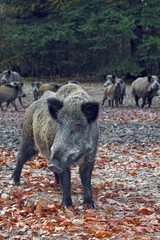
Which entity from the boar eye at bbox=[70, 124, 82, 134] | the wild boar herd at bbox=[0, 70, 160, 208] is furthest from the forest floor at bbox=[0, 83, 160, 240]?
the boar eye at bbox=[70, 124, 82, 134]

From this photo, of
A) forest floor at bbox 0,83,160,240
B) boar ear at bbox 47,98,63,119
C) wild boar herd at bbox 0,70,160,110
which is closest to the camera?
forest floor at bbox 0,83,160,240

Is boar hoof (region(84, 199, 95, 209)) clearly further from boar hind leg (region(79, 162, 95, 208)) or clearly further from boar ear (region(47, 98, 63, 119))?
boar ear (region(47, 98, 63, 119))

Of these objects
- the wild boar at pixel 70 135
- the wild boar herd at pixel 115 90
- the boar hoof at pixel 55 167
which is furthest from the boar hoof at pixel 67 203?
the wild boar herd at pixel 115 90

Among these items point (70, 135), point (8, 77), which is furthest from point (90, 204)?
point (8, 77)

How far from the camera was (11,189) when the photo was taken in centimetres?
724

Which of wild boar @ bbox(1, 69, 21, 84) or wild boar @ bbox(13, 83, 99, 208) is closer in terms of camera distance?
wild boar @ bbox(13, 83, 99, 208)

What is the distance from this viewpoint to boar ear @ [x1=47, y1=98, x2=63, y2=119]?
6.09 m

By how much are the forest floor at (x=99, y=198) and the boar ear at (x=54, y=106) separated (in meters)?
0.99

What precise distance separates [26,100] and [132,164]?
48.2ft

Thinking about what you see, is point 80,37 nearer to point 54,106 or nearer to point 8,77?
point 8,77

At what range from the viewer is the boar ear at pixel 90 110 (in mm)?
6016

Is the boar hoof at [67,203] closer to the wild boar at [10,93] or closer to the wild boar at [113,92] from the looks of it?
the wild boar at [10,93]

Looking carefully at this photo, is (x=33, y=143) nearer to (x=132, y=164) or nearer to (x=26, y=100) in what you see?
(x=132, y=164)

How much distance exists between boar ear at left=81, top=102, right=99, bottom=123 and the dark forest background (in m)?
23.8
